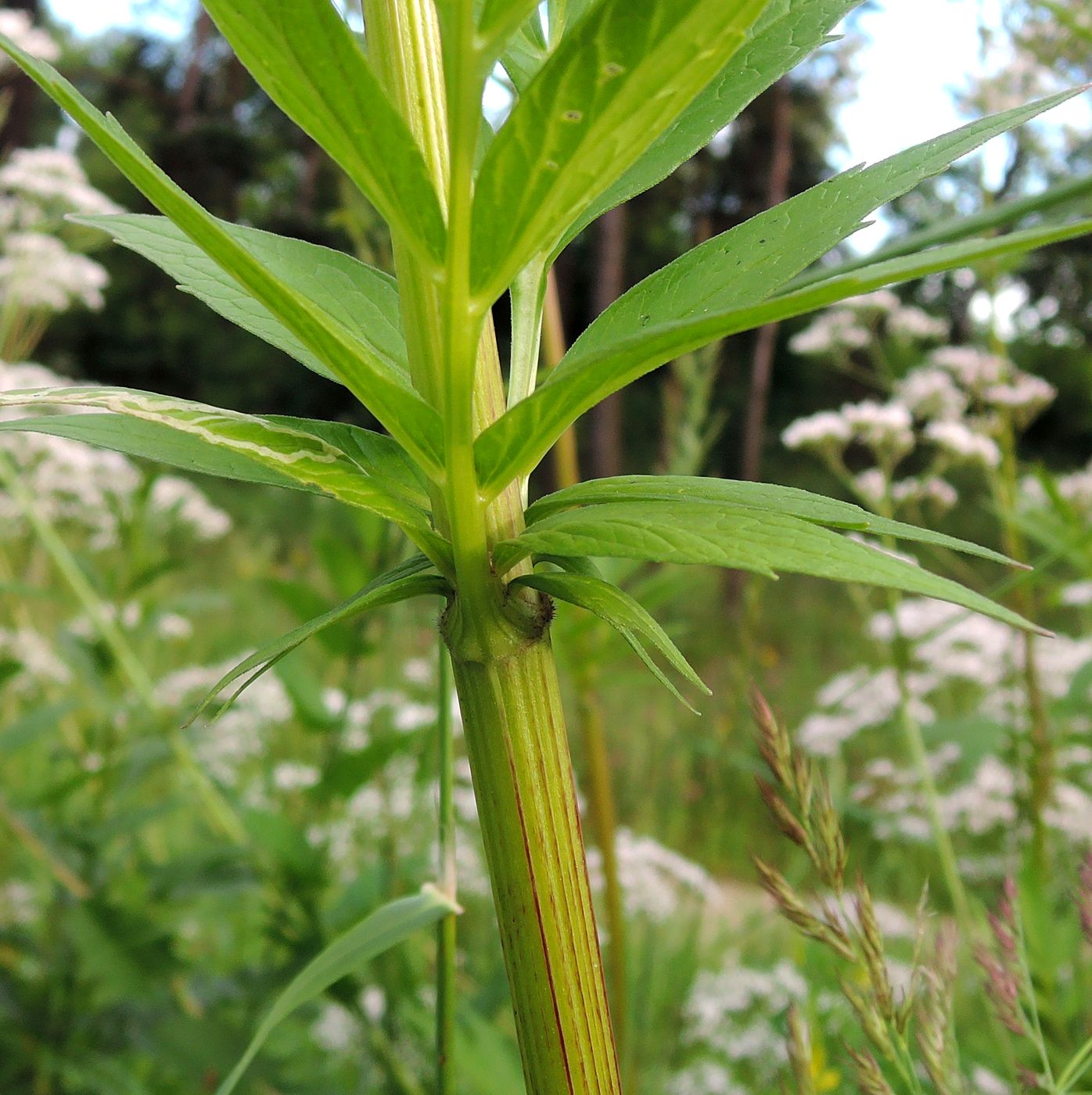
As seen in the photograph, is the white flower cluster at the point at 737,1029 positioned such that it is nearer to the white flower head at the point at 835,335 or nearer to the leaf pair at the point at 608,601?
the leaf pair at the point at 608,601

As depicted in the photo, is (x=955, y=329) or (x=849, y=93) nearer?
(x=849, y=93)

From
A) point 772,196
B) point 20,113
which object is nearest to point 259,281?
point 772,196

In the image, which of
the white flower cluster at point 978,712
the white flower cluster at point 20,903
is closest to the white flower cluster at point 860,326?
the white flower cluster at point 978,712

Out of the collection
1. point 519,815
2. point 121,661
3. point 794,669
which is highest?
point 519,815

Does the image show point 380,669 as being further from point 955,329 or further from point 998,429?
point 955,329

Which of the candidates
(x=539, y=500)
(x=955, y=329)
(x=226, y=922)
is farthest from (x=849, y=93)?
(x=955, y=329)

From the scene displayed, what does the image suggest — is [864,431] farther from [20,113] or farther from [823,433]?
[20,113]

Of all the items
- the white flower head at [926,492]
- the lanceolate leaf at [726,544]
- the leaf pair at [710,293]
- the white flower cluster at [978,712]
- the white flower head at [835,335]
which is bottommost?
the white flower cluster at [978,712]
